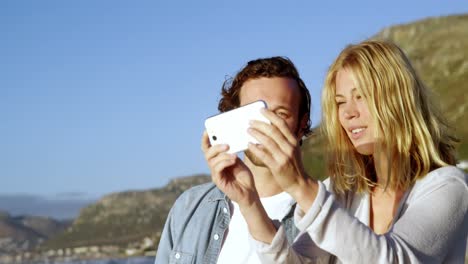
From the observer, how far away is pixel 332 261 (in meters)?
4.86

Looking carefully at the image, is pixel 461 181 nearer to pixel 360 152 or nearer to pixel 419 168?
pixel 419 168

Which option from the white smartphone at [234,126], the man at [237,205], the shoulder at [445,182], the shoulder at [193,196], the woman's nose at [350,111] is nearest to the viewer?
the white smartphone at [234,126]

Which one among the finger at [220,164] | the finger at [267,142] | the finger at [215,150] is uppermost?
the finger at [267,142]

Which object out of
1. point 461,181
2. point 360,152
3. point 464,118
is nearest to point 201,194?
point 360,152

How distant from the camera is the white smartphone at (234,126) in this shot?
4.48m

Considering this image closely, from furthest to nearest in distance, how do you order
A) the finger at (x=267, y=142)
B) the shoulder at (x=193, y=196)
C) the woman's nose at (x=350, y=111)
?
the shoulder at (x=193, y=196) < the woman's nose at (x=350, y=111) < the finger at (x=267, y=142)

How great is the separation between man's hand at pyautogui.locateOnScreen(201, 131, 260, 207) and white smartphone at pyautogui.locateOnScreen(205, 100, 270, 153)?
0.06m

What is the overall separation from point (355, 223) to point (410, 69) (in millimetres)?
1197

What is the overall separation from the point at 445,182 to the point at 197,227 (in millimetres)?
2937

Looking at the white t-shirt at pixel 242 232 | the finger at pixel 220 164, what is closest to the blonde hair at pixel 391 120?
the finger at pixel 220 164

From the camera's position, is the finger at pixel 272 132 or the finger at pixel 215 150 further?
the finger at pixel 215 150

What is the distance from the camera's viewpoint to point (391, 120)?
4.79 m

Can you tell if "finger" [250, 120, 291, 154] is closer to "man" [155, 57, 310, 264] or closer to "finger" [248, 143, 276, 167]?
"finger" [248, 143, 276, 167]

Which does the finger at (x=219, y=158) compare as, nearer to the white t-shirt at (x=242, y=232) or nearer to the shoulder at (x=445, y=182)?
the shoulder at (x=445, y=182)
